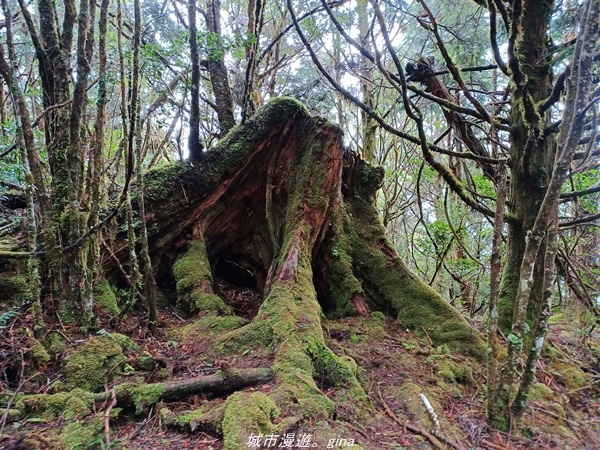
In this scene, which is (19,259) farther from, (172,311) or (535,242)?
(535,242)

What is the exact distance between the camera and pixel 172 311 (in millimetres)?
5070

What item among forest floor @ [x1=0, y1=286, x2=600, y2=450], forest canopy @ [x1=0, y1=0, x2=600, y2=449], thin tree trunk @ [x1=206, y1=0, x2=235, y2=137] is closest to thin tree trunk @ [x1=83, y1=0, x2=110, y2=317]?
forest canopy @ [x1=0, y1=0, x2=600, y2=449]

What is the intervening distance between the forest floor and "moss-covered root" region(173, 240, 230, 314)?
240mm

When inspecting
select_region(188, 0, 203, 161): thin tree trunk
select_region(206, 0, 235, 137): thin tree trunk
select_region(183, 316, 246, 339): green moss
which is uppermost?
select_region(206, 0, 235, 137): thin tree trunk

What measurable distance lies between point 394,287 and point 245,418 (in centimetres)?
361

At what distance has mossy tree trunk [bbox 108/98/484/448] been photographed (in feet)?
17.0

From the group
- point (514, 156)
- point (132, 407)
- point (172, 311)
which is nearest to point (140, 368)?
point (132, 407)

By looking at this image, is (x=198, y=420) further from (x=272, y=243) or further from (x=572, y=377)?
(x=572, y=377)

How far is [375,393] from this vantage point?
12.9ft

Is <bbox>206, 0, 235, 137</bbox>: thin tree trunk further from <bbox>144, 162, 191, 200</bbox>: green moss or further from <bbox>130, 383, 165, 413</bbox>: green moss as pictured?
<bbox>130, 383, 165, 413</bbox>: green moss

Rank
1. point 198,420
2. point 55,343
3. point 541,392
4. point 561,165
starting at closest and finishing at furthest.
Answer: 1. point 198,420
2. point 561,165
3. point 55,343
4. point 541,392

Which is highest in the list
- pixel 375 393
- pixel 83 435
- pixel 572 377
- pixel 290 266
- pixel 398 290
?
pixel 290 266

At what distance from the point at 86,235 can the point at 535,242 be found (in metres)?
4.18

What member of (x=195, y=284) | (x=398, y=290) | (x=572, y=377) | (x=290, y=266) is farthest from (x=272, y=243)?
(x=572, y=377)
